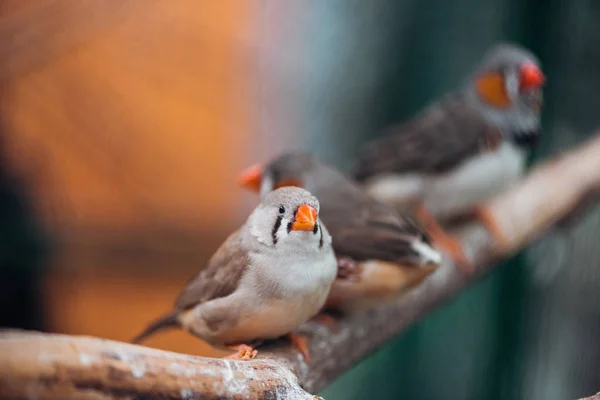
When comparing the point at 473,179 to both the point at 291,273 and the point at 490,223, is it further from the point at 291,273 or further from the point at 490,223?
the point at 291,273

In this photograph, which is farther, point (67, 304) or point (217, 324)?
point (67, 304)

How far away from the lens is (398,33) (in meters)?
2.17

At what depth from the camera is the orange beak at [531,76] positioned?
61.3 inches

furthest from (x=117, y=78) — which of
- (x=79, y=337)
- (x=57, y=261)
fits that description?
(x=79, y=337)

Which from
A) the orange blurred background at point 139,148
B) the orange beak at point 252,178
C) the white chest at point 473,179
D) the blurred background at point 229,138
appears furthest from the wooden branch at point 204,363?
the orange blurred background at point 139,148

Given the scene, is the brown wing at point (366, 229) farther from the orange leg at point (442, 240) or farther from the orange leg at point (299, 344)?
the orange leg at point (442, 240)

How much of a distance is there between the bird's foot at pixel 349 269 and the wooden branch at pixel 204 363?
113 mm

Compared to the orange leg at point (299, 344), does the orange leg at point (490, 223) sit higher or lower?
higher

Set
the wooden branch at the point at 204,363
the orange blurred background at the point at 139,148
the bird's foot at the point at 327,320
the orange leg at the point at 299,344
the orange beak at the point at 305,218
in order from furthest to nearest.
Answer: the orange blurred background at the point at 139,148, the bird's foot at the point at 327,320, the orange leg at the point at 299,344, the orange beak at the point at 305,218, the wooden branch at the point at 204,363

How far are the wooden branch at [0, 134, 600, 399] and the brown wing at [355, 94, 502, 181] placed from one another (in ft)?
0.74

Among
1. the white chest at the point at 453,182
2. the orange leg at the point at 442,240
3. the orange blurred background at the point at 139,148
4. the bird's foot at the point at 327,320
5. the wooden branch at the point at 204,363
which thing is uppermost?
the orange blurred background at the point at 139,148

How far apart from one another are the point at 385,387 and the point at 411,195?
2.71 ft

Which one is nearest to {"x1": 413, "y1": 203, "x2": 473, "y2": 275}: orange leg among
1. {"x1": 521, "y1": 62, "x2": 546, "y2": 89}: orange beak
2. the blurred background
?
{"x1": 521, "y1": 62, "x2": 546, "y2": 89}: orange beak

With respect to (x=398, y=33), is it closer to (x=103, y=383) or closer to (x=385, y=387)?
(x=385, y=387)
